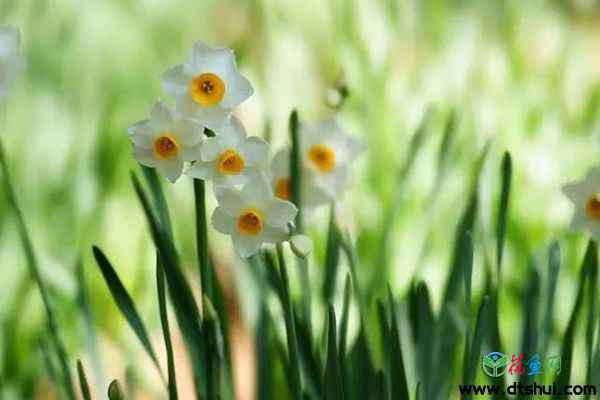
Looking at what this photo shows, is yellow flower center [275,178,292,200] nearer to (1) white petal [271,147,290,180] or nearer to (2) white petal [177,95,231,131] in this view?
(1) white petal [271,147,290,180]

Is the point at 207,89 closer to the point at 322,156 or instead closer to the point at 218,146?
the point at 218,146

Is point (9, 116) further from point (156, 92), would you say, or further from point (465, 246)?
point (465, 246)

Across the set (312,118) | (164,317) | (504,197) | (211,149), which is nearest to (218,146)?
(211,149)

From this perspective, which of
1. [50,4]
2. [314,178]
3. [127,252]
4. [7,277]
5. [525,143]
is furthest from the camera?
[50,4]

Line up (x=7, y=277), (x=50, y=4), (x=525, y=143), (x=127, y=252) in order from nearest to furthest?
(x=7, y=277) → (x=127, y=252) → (x=525, y=143) → (x=50, y=4)

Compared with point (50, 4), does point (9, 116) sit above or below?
below

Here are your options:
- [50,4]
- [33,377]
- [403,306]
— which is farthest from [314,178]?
[50,4]
